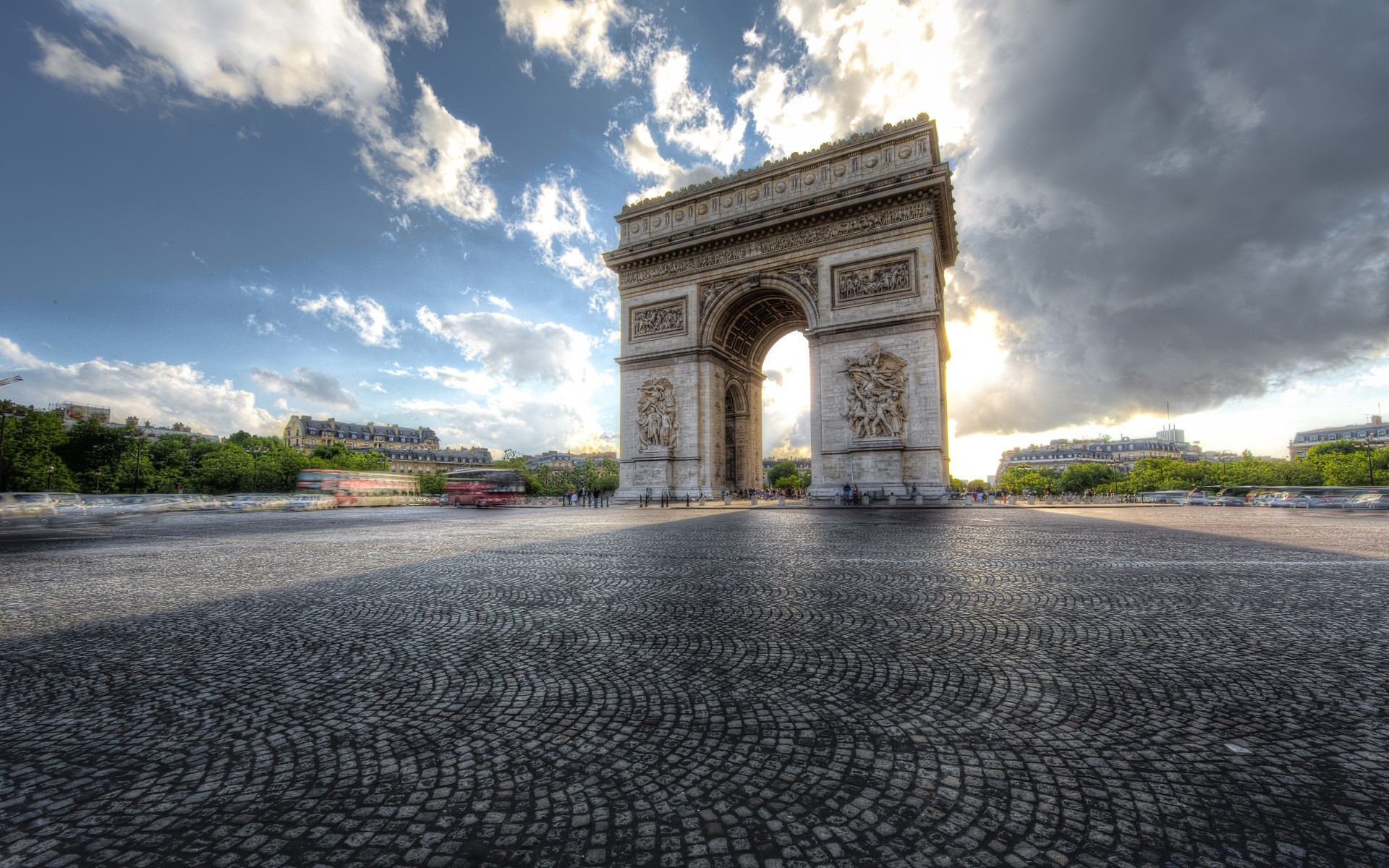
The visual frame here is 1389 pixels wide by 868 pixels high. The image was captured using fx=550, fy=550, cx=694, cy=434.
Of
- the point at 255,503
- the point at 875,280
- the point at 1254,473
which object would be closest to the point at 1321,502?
the point at 875,280

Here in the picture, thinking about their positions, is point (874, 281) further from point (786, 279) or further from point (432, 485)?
point (432, 485)

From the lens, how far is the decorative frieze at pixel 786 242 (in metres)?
23.5

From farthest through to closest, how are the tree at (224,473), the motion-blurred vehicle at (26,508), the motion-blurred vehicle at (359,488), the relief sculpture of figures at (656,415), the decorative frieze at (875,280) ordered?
the tree at (224,473)
the motion-blurred vehicle at (359,488)
the relief sculpture of figures at (656,415)
the decorative frieze at (875,280)
the motion-blurred vehicle at (26,508)

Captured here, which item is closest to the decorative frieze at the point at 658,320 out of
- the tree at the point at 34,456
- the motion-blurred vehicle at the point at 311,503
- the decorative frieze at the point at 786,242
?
the decorative frieze at the point at 786,242

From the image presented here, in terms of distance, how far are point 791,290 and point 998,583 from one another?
22.3 m

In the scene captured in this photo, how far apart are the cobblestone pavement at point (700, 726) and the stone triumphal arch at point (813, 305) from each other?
18.4m

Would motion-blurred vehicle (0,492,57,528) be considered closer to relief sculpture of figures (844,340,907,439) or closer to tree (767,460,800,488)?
relief sculpture of figures (844,340,907,439)

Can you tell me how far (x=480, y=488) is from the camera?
107 feet

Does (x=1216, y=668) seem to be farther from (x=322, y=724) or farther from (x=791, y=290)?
(x=791, y=290)

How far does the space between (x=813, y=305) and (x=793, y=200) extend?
527 centimetres

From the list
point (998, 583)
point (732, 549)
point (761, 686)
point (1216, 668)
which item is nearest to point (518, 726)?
point (761, 686)

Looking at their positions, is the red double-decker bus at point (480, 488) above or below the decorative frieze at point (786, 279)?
below

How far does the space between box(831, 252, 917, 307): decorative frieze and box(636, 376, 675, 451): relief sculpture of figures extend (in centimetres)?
912

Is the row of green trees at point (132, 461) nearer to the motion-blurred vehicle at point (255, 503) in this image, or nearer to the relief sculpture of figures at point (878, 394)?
the motion-blurred vehicle at point (255, 503)
